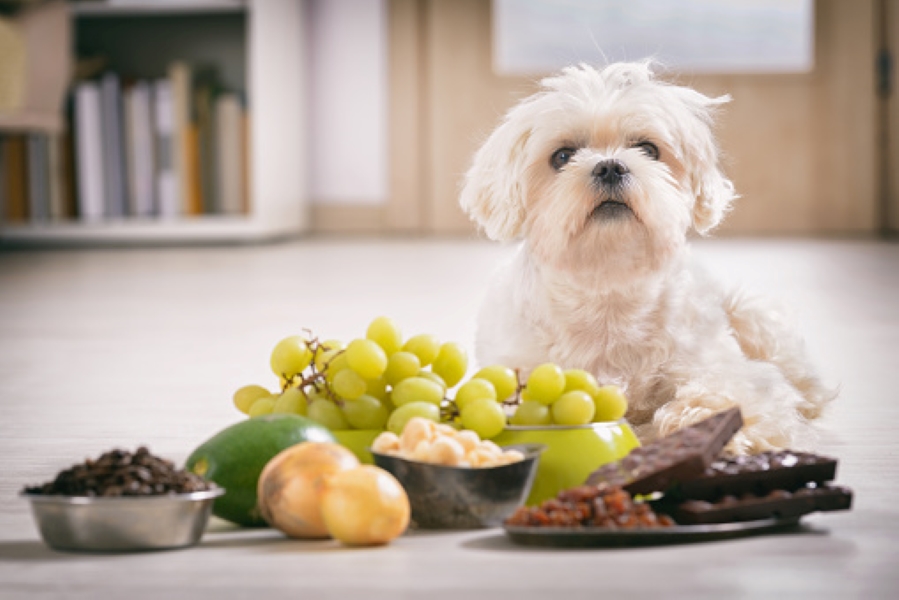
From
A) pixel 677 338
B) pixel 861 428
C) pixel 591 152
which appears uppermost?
pixel 591 152

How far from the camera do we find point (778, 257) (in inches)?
227

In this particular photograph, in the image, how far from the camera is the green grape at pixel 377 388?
174cm

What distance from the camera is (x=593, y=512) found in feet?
4.54

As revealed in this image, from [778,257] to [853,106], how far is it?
5.87ft

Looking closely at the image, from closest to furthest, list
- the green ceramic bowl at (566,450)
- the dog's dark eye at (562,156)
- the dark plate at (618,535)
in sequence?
the dark plate at (618,535) < the green ceramic bowl at (566,450) < the dog's dark eye at (562,156)

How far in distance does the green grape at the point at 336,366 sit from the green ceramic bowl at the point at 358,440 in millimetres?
80

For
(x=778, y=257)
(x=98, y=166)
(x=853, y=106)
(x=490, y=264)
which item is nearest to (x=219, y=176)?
(x=98, y=166)

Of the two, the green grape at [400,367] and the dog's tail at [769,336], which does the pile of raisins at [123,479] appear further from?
the dog's tail at [769,336]

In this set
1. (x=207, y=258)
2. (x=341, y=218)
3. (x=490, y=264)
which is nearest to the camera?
(x=490, y=264)

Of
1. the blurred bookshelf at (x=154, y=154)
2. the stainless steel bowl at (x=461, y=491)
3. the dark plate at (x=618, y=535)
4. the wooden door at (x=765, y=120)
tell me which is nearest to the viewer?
the dark plate at (x=618, y=535)

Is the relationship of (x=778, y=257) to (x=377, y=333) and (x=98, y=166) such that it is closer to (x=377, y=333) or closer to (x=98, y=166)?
(x=98, y=166)

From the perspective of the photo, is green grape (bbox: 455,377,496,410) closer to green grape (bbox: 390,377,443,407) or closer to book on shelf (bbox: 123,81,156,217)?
green grape (bbox: 390,377,443,407)

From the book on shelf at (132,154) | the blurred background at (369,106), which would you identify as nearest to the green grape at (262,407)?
the blurred background at (369,106)

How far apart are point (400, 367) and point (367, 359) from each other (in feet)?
0.19
